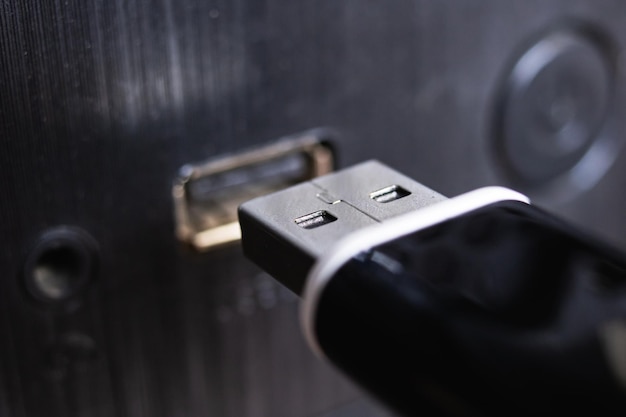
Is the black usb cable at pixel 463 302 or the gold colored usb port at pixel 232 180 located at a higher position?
the black usb cable at pixel 463 302

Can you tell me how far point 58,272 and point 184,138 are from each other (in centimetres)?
5

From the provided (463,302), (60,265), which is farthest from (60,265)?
(463,302)

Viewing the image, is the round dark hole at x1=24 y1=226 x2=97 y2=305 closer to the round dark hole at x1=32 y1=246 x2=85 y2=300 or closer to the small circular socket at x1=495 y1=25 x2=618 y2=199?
the round dark hole at x1=32 y1=246 x2=85 y2=300

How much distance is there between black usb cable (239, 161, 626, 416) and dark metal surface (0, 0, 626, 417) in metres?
0.05

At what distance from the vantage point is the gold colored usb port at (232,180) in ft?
0.79

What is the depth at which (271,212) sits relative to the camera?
19 centimetres

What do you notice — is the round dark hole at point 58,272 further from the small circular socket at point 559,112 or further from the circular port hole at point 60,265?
the small circular socket at point 559,112

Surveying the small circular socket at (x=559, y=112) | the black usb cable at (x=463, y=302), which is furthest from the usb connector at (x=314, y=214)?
the small circular socket at (x=559, y=112)

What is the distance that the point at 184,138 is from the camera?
23cm

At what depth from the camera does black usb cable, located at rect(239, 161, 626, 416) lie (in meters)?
0.14

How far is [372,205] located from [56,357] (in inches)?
3.7

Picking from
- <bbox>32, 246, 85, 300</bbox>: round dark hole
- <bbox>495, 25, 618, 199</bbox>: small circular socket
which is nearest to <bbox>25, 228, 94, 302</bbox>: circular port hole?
<bbox>32, 246, 85, 300</bbox>: round dark hole

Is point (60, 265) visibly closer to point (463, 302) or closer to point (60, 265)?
point (60, 265)

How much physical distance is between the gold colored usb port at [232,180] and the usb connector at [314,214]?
4 centimetres
